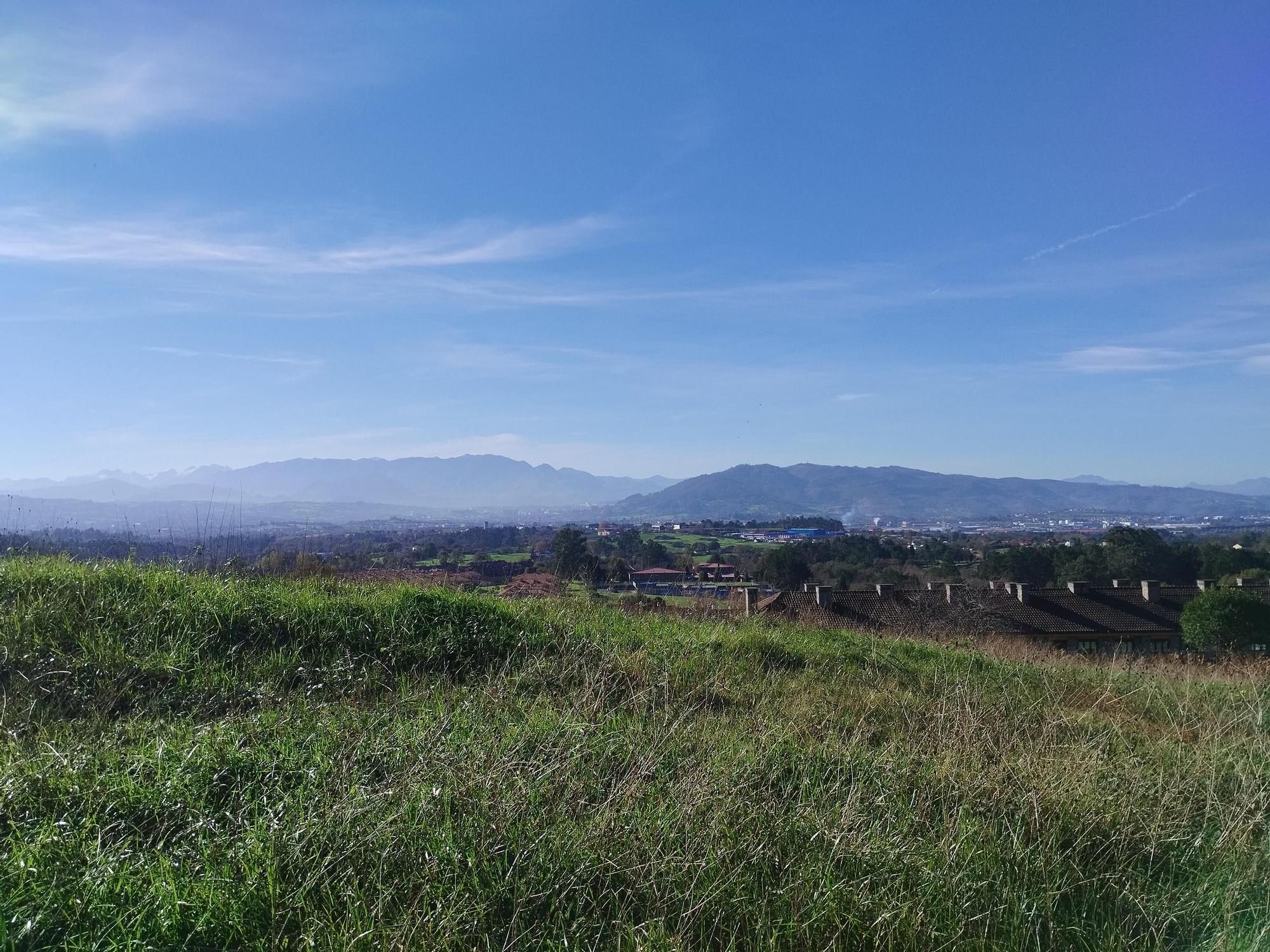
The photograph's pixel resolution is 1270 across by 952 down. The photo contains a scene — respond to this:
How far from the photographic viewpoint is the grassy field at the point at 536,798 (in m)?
3.09

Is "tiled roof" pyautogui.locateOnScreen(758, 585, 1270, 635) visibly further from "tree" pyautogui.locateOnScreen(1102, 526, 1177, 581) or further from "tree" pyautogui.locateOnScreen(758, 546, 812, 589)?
"tree" pyautogui.locateOnScreen(1102, 526, 1177, 581)

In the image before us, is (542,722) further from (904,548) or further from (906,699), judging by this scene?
(904,548)

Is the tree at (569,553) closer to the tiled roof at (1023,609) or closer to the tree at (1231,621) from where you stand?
the tiled roof at (1023,609)

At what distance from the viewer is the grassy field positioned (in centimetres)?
309

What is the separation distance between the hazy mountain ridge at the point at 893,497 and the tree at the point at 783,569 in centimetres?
5276

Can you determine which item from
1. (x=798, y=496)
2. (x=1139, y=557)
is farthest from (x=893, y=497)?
(x=1139, y=557)

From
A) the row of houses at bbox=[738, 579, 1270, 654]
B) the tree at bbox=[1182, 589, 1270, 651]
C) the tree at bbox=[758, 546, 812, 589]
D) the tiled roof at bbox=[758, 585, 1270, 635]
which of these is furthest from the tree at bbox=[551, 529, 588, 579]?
the tree at bbox=[1182, 589, 1270, 651]

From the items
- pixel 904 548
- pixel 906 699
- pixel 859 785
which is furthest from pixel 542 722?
pixel 904 548

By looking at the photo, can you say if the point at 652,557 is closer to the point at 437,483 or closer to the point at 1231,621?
the point at 1231,621

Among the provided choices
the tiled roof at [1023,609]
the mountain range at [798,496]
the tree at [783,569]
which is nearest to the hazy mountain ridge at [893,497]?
the mountain range at [798,496]

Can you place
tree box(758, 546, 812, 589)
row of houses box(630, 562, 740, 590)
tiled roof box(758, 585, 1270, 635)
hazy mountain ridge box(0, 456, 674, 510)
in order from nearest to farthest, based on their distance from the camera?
row of houses box(630, 562, 740, 590) < tiled roof box(758, 585, 1270, 635) < tree box(758, 546, 812, 589) < hazy mountain ridge box(0, 456, 674, 510)

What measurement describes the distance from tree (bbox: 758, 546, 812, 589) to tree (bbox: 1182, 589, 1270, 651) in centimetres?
949

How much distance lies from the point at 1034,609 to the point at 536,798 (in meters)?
23.5

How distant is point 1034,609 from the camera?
958 inches
